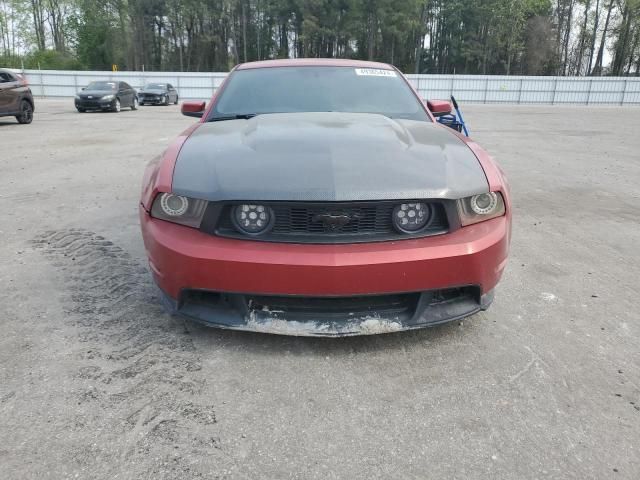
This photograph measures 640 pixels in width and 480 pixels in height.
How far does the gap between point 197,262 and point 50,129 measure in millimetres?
13451

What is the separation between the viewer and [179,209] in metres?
2.24

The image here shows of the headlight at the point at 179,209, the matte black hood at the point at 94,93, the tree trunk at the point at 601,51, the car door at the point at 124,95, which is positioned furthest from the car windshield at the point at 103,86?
the tree trunk at the point at 601,51

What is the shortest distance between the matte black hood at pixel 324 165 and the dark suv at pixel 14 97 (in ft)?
43.0

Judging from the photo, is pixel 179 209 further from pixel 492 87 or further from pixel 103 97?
pixel 492 87

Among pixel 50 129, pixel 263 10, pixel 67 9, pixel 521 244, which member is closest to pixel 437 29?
pixel 263 10

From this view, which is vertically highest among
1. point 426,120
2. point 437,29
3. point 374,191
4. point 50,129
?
point 437,29

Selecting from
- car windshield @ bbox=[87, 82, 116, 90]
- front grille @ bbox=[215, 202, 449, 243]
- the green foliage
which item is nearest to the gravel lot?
front grille @ bbox=[215, 202, 449, 243]

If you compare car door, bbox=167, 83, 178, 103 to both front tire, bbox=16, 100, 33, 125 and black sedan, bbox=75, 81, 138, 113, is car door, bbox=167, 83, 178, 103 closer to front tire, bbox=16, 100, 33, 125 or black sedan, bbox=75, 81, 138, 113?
black sedan, bbox=75, 81, 138, 113

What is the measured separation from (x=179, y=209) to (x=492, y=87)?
36.6 metres

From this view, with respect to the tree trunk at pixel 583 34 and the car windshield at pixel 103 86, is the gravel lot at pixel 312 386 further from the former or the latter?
the tree trunk at pixel 583 34

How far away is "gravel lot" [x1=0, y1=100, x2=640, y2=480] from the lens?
5.46 ft

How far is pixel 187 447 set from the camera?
1.71 meters

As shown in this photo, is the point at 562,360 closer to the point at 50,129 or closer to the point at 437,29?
the point at 50,129

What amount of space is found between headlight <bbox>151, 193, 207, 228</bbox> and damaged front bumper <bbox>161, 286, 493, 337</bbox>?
327 mm
